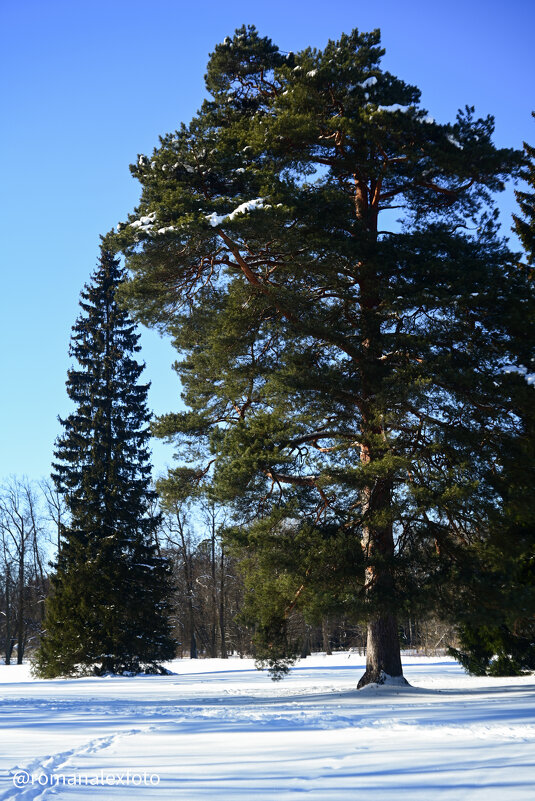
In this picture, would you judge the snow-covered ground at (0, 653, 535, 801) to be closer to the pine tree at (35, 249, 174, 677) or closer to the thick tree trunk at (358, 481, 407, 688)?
the thick tree trunk at (358, 481, 407, 688)

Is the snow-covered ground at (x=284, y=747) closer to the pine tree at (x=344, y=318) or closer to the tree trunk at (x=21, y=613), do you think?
the pine tree at (x=344, y=318)

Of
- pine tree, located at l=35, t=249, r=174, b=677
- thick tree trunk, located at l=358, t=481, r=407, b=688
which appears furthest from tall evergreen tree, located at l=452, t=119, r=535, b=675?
pine tree, located at l=35, t=249, r=174, b=677

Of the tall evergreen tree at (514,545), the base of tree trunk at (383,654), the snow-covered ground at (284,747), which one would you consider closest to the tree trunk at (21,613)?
the snow-covered ground at (284,747)

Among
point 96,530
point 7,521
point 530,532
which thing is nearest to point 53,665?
point 96,530

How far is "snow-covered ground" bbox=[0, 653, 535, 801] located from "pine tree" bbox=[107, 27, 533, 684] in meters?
2.11

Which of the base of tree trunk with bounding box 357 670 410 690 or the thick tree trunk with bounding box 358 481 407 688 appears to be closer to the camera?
the thick tree trunk with bounding box 358 481 407 688

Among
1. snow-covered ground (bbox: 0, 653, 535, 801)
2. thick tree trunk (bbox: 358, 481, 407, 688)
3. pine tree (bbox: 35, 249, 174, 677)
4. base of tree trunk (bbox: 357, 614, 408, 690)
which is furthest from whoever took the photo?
pine tree (bbox: 35, 249, 174, 677)

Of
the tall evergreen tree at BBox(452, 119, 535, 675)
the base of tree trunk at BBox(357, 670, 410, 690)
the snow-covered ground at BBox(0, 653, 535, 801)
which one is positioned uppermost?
the tall evergreen tree at BBox(452, 119, 535, 675)

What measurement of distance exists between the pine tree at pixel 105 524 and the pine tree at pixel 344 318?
1128 cm

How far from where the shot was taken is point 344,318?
14.7 meters

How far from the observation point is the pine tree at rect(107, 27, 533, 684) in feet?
40.4

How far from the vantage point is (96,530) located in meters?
24.8

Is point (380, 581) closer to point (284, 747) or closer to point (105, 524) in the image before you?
point (284, 747)

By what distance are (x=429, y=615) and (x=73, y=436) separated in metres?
18.7
